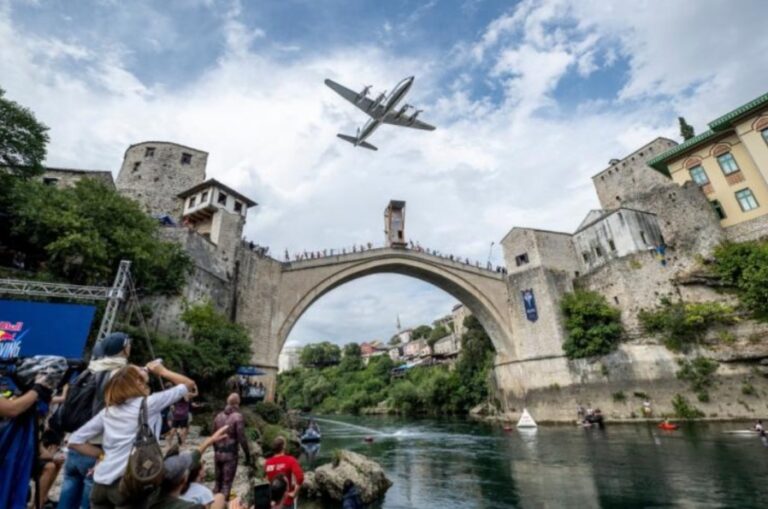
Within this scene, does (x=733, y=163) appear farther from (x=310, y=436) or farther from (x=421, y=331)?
(x=421, y=331)

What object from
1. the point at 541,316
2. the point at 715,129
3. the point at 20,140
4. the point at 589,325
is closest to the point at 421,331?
the point at 541,316

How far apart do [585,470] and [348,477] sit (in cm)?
670

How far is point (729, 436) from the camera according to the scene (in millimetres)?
12812

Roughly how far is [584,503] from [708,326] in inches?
617

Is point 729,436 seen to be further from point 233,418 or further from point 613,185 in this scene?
point 613,185

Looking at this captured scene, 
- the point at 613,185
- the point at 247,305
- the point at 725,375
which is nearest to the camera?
the point at 725,375

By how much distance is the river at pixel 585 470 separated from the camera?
7566mm

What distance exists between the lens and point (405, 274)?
2875 cm

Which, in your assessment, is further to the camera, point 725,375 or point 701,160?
point 701,160

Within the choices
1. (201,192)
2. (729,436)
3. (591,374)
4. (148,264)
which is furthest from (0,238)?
(591,374)

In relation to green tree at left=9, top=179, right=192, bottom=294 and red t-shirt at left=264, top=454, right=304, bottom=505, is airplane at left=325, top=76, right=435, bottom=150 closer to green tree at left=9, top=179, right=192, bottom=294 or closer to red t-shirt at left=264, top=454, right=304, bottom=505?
green tree at left=9, top=179, right=192, bottom=294

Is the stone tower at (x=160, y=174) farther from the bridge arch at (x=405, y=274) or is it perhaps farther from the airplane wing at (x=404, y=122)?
the airplane wing at (x=404, y=122)

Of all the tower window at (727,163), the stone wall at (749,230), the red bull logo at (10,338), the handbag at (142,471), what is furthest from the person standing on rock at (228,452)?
the tower window at (727,163)

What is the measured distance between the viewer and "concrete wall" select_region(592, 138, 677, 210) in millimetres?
29453
